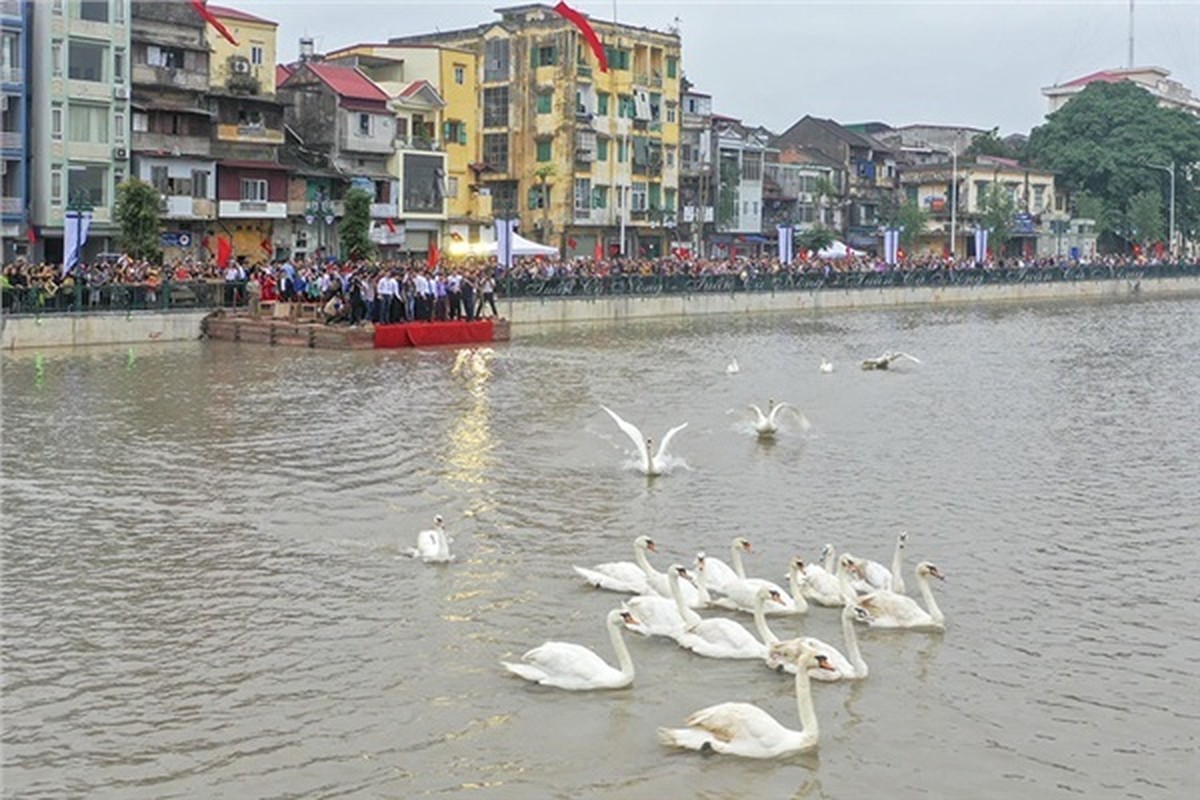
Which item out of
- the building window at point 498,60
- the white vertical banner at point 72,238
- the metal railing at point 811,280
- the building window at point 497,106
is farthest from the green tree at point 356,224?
the building window at point 498,60

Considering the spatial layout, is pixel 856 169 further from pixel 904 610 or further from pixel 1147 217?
pixel 904 610

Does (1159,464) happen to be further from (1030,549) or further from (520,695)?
(520,695)

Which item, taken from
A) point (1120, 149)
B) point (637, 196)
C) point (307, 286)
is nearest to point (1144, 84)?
point (1120, 149)

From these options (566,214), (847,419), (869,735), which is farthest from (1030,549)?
(566,214)

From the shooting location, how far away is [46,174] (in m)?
53.5

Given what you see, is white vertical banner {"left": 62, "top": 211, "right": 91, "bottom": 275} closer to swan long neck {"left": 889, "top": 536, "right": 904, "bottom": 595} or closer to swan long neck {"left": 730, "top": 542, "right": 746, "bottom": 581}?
swan long neck {"left": 730, "top": 542, "right": 746, "bottom": 581}

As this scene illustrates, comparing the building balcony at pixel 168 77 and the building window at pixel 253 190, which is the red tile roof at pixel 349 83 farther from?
the building balcony at pixel 168 77

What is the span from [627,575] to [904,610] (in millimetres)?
2445

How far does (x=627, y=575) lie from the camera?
1475 cm

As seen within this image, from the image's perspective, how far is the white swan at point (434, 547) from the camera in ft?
52.0

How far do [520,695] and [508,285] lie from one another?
3770cm

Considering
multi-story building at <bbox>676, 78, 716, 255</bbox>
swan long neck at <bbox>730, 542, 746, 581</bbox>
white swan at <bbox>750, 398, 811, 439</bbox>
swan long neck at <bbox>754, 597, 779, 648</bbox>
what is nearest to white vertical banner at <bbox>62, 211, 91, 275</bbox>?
white swan at <bbox>750, 398, 811, 439</bbox>

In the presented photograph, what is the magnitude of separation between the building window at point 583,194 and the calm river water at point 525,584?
46.1 metres

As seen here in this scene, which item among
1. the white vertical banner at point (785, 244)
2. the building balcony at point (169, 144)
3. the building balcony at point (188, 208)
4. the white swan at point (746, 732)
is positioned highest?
the building balcony at point (169, 144)
